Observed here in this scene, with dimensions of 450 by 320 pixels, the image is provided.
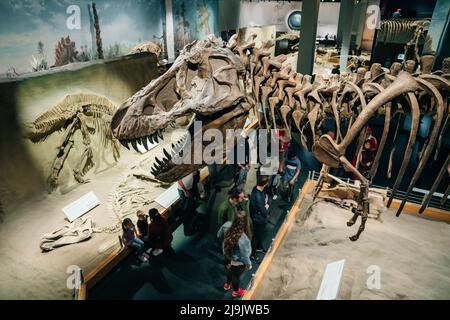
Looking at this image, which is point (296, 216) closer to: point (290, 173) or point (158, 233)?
point (290, 173)

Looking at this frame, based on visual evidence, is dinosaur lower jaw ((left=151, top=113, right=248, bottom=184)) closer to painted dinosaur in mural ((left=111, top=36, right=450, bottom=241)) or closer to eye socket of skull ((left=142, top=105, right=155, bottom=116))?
painted dinosaur in mural ((left=111, top=36, right=450, bottom=241))

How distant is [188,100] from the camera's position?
11.4 feet

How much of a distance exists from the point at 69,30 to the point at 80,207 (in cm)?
387

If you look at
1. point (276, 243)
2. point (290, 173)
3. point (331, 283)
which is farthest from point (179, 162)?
point (290, 173)

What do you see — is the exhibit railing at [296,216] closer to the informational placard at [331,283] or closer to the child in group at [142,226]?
the informational placard at [331,283]

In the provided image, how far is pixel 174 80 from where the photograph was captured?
360cm

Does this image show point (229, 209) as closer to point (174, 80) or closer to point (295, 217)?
point (295, 217)

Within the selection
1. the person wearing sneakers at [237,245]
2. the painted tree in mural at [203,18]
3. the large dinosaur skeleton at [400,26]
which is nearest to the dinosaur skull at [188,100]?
the person wearing sneakers at [237,245]

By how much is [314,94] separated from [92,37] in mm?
5578

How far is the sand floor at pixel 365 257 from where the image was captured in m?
3.75

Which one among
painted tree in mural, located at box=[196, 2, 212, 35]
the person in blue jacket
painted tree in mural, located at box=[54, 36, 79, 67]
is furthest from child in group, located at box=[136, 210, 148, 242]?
painted tree in mural, located at box=[196, 2, 212, 35]

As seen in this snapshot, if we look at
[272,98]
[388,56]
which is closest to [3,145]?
[272,98]

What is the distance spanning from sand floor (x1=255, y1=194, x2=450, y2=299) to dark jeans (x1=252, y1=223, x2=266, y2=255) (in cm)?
53

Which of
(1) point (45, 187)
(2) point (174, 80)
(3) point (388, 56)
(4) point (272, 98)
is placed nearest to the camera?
(2) point (174, 80)
